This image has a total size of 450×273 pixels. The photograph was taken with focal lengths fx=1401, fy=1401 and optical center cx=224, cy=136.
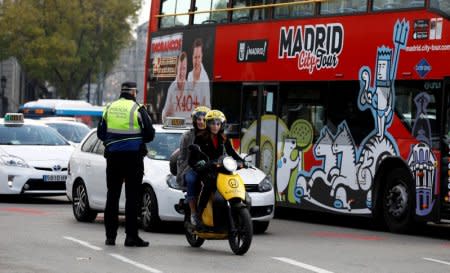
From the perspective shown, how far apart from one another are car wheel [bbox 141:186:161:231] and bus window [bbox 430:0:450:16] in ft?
14.0

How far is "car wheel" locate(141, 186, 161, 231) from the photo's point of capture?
1731 centimetres

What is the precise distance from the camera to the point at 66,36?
8462cm

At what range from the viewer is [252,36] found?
71.7 feet

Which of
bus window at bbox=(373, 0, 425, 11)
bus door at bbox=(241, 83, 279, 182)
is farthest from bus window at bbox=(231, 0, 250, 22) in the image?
bus window at bbox=(373, 0, 425, 11)

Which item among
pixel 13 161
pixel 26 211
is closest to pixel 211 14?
pixel 13 161

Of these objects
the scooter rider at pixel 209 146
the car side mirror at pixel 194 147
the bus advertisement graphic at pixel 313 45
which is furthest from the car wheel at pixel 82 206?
the car side mirror at pixel 194 147

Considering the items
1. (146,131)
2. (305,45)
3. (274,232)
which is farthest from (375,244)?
(305,45)

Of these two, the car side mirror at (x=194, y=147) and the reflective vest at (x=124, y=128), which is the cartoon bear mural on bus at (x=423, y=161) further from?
the reflective vest at (x=124, y=128)

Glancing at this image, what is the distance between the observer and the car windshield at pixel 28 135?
82.3ft

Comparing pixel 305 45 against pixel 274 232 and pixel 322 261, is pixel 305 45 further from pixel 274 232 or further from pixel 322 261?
pixel 322 261

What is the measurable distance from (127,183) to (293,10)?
259 inches

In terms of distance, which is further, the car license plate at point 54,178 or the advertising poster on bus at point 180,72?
the car license plate at point 54,178

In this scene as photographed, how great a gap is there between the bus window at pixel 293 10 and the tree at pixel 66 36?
61.3m

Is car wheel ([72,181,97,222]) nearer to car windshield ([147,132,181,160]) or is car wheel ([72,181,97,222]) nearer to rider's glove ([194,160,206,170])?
car windshield ([147,132,181,160])
